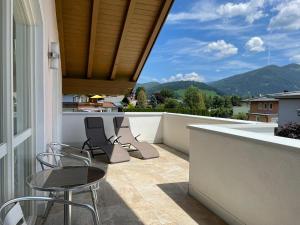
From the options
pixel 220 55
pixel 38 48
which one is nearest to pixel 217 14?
pixel 220 55

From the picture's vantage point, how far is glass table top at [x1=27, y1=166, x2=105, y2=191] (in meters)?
2.19

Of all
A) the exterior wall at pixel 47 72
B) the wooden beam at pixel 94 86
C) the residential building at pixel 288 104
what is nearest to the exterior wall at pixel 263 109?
the residential building at pixel 288 104

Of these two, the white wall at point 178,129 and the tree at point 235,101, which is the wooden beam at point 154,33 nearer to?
the white wall at point 178,129

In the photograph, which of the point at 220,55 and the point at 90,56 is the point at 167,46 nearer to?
the point at 220,55

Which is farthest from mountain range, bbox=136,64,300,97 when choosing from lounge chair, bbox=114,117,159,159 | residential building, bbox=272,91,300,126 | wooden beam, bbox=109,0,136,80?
lounge chair, bbox=114,117,159,159

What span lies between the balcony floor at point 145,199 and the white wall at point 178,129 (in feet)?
4.36

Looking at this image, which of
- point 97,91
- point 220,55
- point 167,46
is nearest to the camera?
point 97,91

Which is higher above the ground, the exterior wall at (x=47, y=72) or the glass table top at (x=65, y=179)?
the exterior wall at (x=47, y=72)

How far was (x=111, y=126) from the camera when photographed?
8.31 metres

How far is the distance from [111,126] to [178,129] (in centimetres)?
206

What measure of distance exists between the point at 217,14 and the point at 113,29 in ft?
283

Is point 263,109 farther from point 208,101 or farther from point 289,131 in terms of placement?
point 289,131

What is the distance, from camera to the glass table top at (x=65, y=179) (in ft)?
7.17

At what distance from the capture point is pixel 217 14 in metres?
85.8
